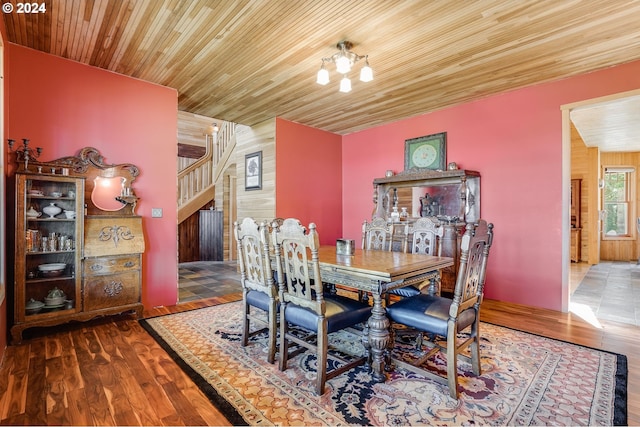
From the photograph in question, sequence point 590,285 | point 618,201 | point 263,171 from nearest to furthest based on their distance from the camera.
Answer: point 590,285 → point 263,171 → point 618,201

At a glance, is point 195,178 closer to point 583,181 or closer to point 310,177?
point 310,177

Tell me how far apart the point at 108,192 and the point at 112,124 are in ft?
2.46

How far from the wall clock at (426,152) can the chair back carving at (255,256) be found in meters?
3.25

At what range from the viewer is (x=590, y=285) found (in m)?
4.86

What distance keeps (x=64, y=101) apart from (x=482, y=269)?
162 inches

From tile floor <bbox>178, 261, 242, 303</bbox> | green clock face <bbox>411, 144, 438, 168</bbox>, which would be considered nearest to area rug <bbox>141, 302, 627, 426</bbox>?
tile floor <bbox>178, 261, 242, 303</bbox>

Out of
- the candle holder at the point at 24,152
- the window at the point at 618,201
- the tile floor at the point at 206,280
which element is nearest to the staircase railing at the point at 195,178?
the tile floor at the point at 206,280

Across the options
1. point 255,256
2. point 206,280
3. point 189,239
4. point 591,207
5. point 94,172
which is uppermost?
point 94,172

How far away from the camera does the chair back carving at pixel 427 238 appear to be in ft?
9.85

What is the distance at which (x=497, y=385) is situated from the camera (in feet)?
6.63

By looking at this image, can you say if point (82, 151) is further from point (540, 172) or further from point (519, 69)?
point (540, 172)

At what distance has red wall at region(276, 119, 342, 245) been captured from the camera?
16.4 feet

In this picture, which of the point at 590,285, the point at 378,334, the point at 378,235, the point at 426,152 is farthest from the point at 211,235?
the point at 590,285

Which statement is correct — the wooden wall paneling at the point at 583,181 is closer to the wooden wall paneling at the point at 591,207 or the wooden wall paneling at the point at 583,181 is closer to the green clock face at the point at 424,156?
the wooden wall paneling at the point at 591,207
